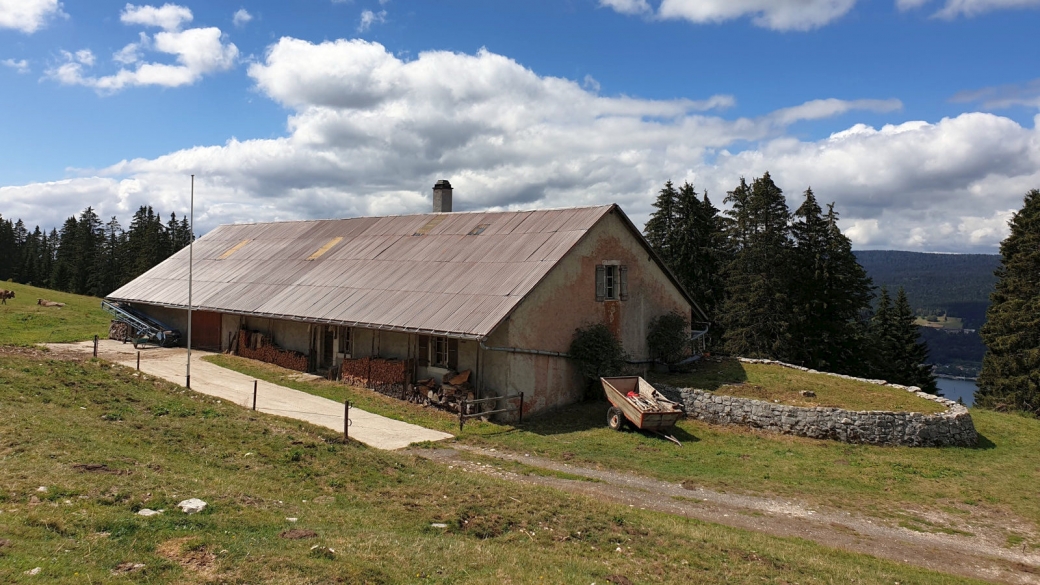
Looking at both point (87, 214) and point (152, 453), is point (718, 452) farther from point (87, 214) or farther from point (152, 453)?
point (87, 214)

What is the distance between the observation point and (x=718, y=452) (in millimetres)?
18172

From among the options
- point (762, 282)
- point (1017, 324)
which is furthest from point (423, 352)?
point (1017, 324)

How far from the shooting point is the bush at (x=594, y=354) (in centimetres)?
2308

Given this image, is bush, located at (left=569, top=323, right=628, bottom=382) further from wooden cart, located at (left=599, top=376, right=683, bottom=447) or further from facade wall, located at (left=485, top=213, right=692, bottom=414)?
wooden cart, located at (left=599, top=376, right=683, bottom=447)

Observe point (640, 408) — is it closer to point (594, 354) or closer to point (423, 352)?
point (594, 354)

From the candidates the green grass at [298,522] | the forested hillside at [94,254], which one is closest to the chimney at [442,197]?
the green grass at [298,522]

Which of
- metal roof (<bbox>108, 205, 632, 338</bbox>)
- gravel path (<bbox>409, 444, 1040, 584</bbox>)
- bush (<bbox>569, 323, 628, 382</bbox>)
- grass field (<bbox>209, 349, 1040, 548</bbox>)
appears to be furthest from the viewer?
bush (<bbox>569, 323, 628, 382</bbox>)

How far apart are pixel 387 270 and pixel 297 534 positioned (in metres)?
20.2

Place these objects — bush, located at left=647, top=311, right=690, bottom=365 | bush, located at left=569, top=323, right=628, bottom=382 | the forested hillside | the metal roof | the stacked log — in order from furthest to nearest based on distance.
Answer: the forested hillside → the stacked log → bush, located at left=647, top=311, right=690, bottom=365 → bush, located at left=569, top=323, right=628, bottom=382 → the metal roof

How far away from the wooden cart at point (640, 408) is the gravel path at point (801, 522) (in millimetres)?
3813

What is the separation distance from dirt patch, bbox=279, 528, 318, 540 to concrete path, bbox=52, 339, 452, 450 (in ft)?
25.4

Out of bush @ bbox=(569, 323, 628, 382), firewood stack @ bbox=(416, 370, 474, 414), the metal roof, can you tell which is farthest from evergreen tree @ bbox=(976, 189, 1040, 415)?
firewood stack @ bbox=(416, 370, 474, 414)

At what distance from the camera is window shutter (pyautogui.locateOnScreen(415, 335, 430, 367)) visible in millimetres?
23375

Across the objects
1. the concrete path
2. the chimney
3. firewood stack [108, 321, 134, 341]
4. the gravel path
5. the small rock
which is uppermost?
the chimney
